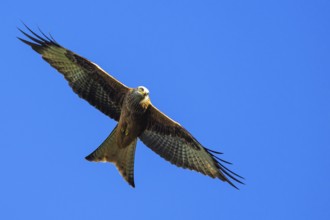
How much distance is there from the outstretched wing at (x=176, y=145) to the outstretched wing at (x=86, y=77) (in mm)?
709

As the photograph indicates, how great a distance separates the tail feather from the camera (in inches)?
1051

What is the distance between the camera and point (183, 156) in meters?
27.1

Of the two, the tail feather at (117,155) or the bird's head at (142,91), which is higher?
the bird's head at (142,91)

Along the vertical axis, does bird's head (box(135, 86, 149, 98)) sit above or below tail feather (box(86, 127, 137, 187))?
above

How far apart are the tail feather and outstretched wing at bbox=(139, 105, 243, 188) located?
43cm

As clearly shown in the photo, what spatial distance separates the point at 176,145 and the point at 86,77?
209 cm

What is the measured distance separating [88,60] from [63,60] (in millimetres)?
462

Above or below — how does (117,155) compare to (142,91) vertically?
below

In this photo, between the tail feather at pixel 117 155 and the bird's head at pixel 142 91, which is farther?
the tail feather at pixel 117 155

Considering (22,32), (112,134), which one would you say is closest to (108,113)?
(112,134)

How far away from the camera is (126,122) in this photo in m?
26.5

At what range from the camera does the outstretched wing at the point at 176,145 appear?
88.3ft

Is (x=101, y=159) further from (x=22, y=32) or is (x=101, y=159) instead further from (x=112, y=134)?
(x=22, y=32)

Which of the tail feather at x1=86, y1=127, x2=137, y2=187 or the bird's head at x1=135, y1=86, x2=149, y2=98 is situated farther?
the tail feather at x1=86, y1=127, x2=137, y2=187
